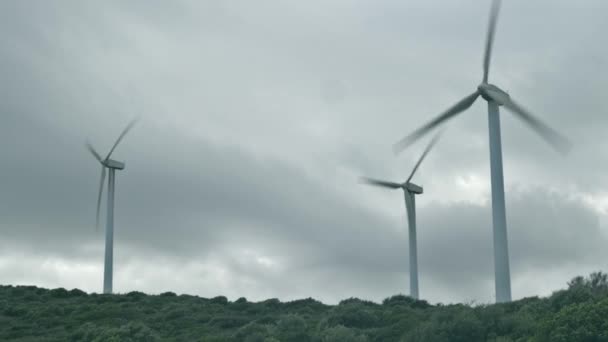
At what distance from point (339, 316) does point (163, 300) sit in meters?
35.4

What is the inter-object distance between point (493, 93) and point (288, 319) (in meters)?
25.5

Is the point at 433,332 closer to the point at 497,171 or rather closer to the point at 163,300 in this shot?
the point at 497,171

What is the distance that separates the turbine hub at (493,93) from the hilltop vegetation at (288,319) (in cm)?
1578

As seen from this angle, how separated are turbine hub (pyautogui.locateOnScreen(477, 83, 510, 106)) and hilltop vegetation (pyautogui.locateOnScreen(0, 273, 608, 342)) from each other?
15.8 meters

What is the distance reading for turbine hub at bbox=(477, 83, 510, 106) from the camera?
6950cm

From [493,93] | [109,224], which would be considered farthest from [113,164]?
[493,93]

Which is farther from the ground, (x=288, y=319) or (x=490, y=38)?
(x=490, y=38)

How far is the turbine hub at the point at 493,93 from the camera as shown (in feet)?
228

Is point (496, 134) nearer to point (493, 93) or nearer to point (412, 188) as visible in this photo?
point (493, 93)

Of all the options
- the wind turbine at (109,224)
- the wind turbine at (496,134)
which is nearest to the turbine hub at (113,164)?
the wind turbine at (109,224)

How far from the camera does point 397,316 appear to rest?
60719mm

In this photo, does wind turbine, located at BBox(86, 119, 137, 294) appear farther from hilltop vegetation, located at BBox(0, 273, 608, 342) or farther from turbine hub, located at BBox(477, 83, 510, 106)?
turbine hub, located at BBox(477, 83, 510, 106)

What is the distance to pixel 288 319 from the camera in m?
58.4

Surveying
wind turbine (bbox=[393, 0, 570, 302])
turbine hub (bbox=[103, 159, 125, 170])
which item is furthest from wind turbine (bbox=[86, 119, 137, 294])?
wind turbine (bbox=[393, 0, 570, 302])
